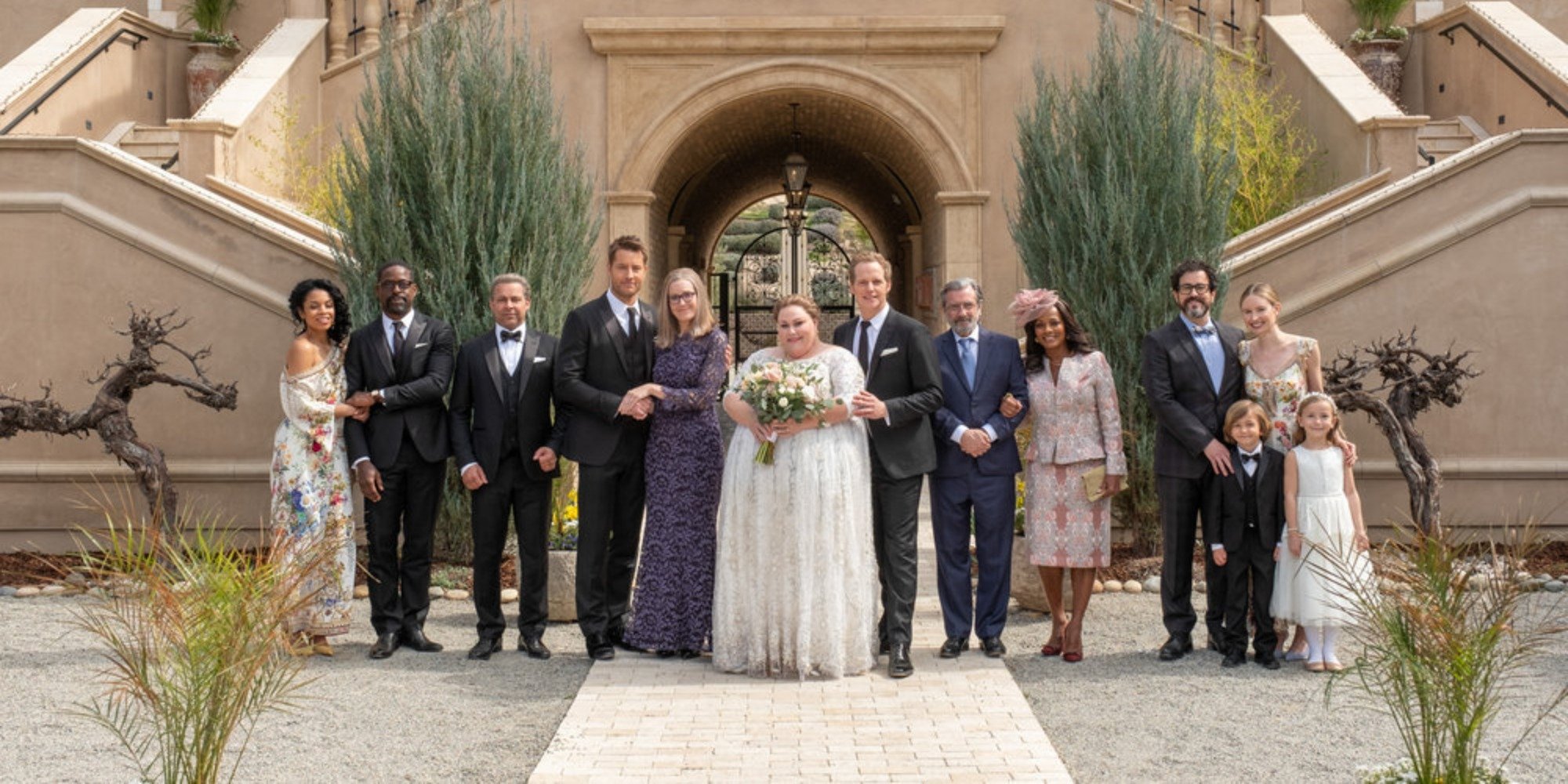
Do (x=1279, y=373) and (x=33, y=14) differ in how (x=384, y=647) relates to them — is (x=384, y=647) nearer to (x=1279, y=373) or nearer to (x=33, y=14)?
(x=1279, y=373)

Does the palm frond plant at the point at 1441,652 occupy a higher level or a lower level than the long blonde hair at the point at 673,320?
lower

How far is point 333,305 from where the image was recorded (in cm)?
784

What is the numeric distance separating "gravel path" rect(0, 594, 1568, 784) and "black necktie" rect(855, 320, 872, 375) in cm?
167

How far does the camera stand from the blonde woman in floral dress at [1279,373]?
7.67 meters

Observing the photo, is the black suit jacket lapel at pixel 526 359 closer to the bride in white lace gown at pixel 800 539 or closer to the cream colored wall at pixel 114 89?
the bride in white lace gown at pixel 800 539

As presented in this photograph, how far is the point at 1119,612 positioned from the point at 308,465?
4662 mm

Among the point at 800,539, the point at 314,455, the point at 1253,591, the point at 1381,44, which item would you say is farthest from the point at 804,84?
the point at 800,539

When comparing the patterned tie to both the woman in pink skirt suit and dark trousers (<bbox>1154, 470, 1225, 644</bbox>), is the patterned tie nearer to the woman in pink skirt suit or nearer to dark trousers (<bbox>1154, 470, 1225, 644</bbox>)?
the woman in pink skirt suit

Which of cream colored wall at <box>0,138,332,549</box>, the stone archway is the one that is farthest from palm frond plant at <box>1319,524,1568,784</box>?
the stone archway

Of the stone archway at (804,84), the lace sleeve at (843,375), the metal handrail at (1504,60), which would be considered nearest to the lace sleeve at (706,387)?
the lace sleeve at (843,375)

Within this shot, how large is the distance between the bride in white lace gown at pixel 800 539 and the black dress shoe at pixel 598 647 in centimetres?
72

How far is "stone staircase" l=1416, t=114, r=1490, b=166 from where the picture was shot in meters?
14.7

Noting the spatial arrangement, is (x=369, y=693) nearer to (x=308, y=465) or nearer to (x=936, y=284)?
(x=308, y=465)

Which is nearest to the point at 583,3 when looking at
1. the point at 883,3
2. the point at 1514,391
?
the point at 883,3
